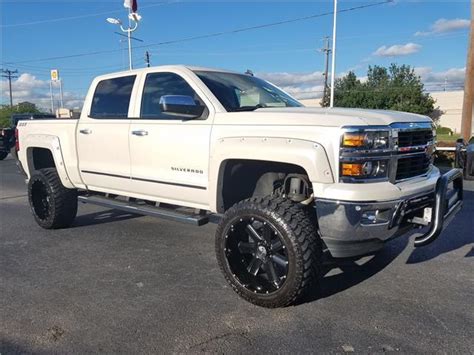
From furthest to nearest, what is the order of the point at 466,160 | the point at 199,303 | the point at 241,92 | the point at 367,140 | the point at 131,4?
the point at 131,4
the point at 466,160
the point at 241,92
the point at 199,303
the point at 367,140

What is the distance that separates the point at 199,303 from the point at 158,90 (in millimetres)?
2320

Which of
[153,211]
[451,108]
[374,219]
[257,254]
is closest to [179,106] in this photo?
[153,211]

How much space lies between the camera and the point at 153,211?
4.78 m

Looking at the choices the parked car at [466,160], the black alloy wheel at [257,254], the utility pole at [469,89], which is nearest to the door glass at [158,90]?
the black alloy wheel at [257,254]

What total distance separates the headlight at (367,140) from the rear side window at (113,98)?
2724 millimetres

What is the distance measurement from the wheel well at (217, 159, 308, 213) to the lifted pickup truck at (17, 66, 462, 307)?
0.01 m

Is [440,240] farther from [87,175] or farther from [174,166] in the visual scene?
[87,175]

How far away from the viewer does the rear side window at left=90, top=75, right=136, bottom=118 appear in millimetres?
5233

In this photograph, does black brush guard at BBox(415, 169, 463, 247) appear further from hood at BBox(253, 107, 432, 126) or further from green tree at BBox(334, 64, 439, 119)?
green tree at BBox(334, 64, 439, 119)

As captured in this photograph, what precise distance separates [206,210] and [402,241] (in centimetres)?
264

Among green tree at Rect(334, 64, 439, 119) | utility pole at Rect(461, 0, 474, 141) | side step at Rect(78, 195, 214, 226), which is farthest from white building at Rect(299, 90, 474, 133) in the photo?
side step at Rect(78, 195, 214, 226)

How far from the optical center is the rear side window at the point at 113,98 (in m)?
5.23

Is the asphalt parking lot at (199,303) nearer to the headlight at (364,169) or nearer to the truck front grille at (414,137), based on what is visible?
the headlight at (364,169)

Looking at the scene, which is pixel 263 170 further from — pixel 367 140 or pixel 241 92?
pixel 367 140
